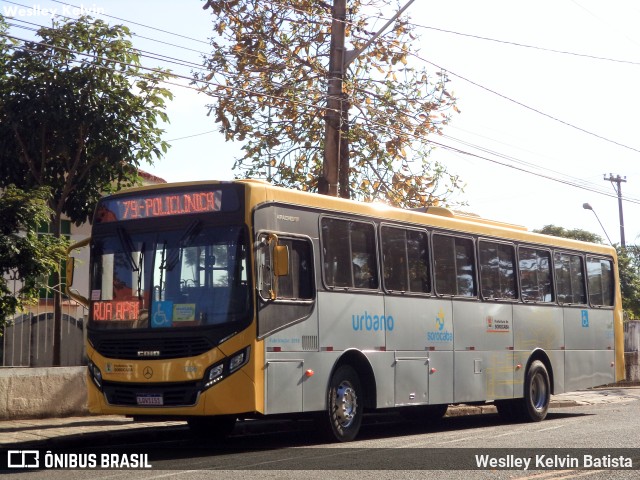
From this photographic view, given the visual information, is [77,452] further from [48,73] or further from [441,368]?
[48,73]

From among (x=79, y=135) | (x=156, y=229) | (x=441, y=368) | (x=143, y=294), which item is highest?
(x=79, y=135)

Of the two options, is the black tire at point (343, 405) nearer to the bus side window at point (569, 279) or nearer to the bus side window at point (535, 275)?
the bus side window at point (535, 275)

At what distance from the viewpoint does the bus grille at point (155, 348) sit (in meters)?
12.3

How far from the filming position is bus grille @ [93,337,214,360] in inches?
485

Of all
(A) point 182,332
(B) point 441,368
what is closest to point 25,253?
(A) point 182,332

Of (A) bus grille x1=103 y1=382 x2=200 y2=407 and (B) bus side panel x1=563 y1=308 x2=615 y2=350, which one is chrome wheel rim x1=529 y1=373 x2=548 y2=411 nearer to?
(B) bus side panel x1=563 y1=308 x2=615 y2=350

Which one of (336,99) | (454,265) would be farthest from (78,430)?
(336,99)

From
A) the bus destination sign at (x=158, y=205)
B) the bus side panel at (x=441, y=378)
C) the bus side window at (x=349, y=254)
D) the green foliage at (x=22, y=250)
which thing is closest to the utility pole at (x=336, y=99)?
the bus side panel at (x=441, y=378)

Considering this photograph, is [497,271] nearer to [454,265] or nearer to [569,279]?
[454,265]

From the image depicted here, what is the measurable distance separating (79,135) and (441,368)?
776 centimetres

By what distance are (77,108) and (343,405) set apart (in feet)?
25.3

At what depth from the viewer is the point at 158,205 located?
13.2 metres

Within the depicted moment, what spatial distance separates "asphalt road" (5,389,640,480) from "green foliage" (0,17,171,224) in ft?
19.0

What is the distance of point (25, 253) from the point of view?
14766 mm
